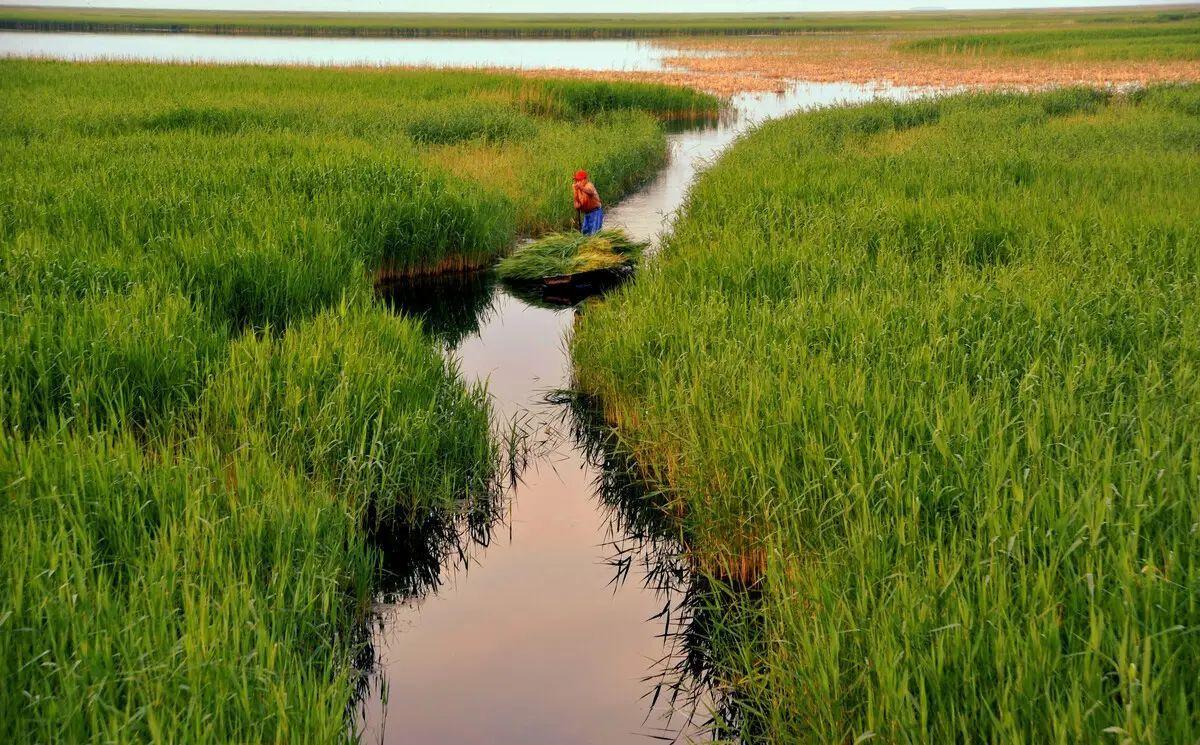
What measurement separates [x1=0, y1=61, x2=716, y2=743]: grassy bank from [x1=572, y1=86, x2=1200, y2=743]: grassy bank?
185cm

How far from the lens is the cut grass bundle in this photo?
12.1 metres

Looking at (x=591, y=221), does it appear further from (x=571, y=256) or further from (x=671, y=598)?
(x=671, y=598)

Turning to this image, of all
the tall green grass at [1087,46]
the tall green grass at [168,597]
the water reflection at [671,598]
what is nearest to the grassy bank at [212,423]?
the tall green grass at [168,597]

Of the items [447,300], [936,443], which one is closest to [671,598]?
[936,443]

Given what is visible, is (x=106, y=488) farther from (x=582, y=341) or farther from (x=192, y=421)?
(x=582, y=341)

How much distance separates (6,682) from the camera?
10.4 ft

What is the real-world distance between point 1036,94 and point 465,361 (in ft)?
64.6

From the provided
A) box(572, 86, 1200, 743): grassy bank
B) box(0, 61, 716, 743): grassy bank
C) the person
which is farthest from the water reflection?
the person

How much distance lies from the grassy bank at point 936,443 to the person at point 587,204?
220cm

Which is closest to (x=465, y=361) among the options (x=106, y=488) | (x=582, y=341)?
(x=582, y=341)

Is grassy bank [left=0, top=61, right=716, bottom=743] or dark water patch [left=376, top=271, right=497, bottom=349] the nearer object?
grassy bank [left=0, top=61, right=716, bottom=743]

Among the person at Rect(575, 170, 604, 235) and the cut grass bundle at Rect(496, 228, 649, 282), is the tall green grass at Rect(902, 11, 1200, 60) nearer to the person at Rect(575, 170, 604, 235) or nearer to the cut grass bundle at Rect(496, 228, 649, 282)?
the person at Rect(575, 170, 604, 235)

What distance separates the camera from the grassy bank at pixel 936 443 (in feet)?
10.4

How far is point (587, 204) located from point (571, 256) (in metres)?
1.24
